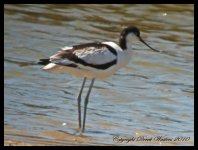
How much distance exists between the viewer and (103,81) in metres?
11.5

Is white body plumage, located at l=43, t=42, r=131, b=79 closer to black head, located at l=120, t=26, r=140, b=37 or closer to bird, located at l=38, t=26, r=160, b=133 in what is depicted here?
bird, located at l=38, t=26, r=160, b=133

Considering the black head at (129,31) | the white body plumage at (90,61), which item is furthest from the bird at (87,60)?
the black head at (129,31)

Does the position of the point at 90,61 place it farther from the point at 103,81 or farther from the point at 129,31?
the point at 103,81

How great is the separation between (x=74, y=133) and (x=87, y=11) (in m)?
7.35

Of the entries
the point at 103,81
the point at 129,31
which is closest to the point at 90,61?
the point at 129,31

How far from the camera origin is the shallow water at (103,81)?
8.76m

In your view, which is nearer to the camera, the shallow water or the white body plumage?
the shallow water

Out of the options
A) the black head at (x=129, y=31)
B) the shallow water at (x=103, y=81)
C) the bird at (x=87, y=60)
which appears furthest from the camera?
the black head at (x=129, y=31)

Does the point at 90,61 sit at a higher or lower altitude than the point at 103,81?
higher

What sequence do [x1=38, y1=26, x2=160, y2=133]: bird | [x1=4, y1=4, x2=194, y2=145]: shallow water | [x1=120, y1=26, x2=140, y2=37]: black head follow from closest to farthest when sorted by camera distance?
[x1=4, y1=4, x2=194, y2=145]: shallow water
[x1=38, y1=26, x2=160, y2=133]: bird
[x1=120, y1=26, x2=140, y2=37]: black head

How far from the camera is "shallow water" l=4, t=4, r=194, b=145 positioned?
8.76 meters

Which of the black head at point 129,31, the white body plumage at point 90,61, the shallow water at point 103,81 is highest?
the black head at point 129,31

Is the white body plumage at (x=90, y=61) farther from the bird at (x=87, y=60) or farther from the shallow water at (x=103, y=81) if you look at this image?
the shallow water at (x=103, y=81)

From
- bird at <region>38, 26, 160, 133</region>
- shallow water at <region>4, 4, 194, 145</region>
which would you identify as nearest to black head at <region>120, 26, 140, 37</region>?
bird at <region>38, 26, 160, 133</region>
